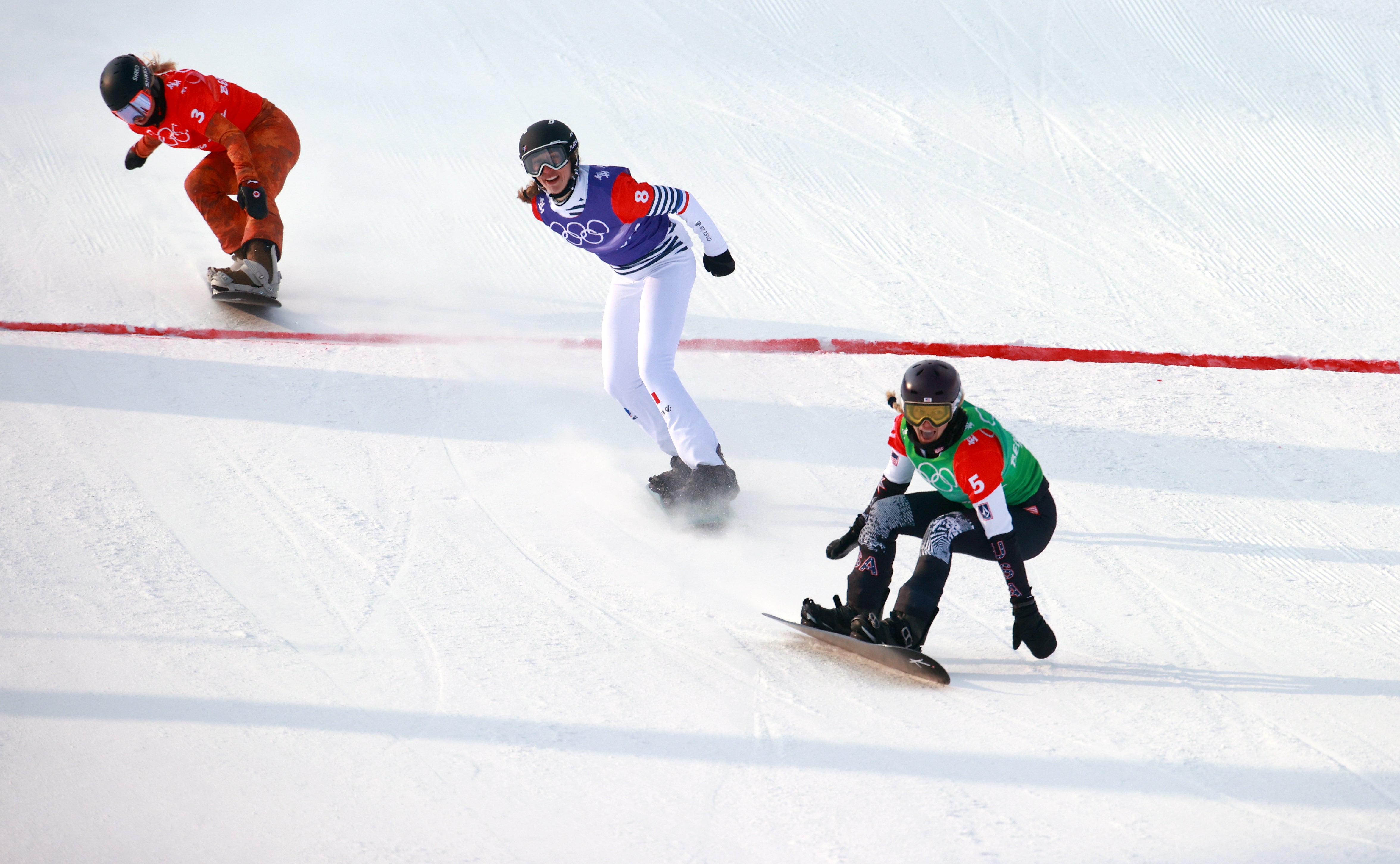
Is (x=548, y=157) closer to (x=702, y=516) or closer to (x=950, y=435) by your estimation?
(x=702, y=516)

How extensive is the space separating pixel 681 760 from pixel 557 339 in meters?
3.29

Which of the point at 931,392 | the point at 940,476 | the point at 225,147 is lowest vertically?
the point at 940,476

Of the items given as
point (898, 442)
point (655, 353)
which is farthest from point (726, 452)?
point (898, 442)

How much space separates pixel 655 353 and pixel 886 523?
1.34 m

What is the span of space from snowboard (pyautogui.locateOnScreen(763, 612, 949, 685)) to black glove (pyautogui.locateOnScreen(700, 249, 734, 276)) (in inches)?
62.9

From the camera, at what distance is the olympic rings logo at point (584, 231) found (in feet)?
14.4

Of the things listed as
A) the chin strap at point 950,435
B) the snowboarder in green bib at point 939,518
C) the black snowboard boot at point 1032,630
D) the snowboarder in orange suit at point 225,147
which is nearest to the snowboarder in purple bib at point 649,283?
the snowboarder in green bib at point 939,518

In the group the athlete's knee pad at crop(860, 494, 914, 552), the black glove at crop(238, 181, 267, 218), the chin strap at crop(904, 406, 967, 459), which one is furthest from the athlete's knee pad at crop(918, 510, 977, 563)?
the black glove at crop(238, 181, 267, 218)

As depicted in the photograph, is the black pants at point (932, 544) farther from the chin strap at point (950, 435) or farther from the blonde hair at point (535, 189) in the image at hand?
the blonde hair at point (535, 189)

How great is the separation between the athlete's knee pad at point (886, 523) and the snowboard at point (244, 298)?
3852mm

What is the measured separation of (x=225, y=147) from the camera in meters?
5.79

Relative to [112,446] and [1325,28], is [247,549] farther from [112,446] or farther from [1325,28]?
[1325,28]

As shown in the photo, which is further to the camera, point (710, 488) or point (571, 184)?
point (710, 488)

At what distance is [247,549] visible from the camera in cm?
430
